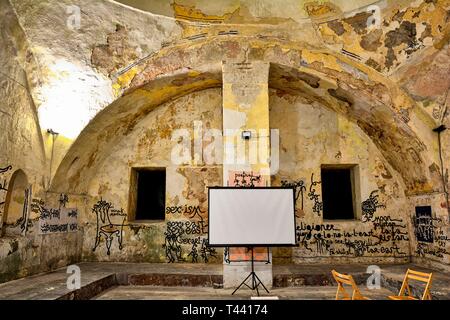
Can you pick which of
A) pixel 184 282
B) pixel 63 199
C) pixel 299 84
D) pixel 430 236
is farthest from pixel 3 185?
pixel 430 236

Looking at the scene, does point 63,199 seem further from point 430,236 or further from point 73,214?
point 430,236

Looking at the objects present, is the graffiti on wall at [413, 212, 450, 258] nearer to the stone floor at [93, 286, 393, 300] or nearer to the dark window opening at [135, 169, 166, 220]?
the stone floor at [93, 286, 393, 300]

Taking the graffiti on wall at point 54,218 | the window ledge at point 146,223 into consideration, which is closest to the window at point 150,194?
the window ledge at point 146,223

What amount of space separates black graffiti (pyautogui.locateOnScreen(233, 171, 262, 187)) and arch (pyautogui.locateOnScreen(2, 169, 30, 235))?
4.09 meters

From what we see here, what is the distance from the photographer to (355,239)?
8.10 metres

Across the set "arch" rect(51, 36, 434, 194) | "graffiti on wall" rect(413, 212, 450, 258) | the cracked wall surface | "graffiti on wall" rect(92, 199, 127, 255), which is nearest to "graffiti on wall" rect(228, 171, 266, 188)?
the cracked wall surface

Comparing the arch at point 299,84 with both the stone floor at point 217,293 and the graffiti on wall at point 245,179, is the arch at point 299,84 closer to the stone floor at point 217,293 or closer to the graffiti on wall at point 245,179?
the graffiti on wall at point 245,179

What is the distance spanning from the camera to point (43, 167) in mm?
7035

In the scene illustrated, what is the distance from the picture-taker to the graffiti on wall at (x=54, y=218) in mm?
6855

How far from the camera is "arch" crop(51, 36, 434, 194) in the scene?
23.4ft

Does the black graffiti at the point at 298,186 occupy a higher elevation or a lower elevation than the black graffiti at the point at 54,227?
higher

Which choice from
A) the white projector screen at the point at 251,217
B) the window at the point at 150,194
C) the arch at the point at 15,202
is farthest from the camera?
the window at the point at 150,194

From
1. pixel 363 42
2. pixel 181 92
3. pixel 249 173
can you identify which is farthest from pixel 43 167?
pixel 363 42

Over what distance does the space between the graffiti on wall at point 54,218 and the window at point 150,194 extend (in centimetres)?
159
